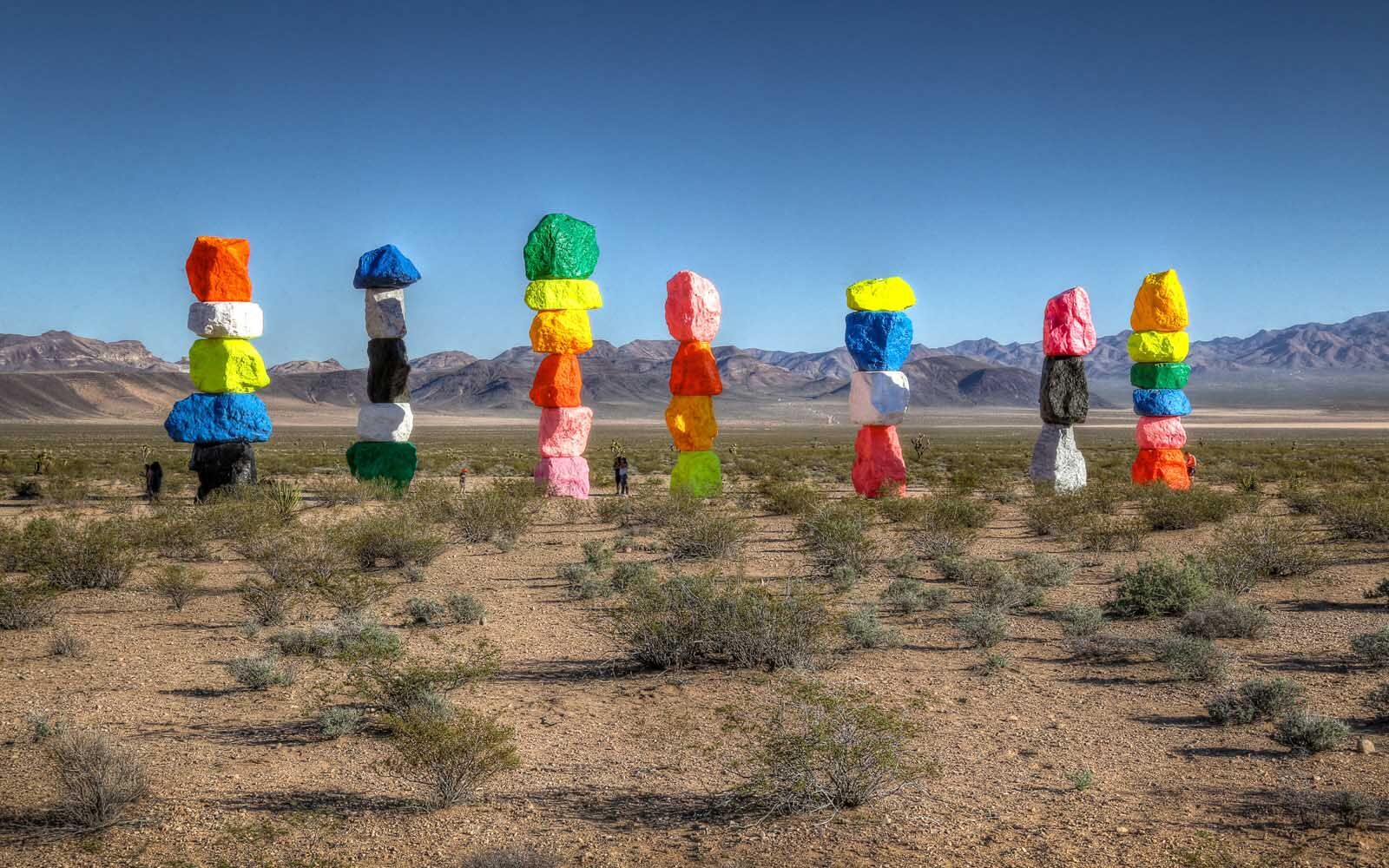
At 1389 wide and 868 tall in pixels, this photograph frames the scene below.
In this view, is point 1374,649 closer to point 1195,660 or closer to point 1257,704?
point 1195,660

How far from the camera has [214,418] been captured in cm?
2006

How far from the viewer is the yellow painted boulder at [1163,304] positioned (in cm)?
2358

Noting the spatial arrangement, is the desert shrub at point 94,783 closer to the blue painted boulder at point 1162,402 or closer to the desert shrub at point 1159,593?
the desert shrub at point 1159,593

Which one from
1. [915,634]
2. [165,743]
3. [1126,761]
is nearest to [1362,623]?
[915,634]

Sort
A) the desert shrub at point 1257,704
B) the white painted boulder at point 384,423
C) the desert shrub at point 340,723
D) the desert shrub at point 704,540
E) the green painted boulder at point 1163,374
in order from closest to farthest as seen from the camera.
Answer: the desert shrub at point 340,723 < the desert shrub at point 1257,704 < the desert shrub at point 704,540 < the white painted boulder at point 384,423 < the green painted boulder at point 1163,374

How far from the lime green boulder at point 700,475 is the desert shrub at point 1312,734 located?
15.0 meters

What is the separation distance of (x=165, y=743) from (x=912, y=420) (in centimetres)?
12374

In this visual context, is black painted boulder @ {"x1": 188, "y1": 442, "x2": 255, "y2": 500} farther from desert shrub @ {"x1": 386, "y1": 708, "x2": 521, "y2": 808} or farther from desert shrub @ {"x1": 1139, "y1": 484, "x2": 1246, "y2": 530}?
desert shrub @ {"x1": 1139, "y1": 484, "x2": 1246, "y2": 530}

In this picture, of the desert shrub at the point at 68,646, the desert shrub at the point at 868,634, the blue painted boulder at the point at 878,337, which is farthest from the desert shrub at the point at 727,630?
the blue painted boulder at the point at 878,337

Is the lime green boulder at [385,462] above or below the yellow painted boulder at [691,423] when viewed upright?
below

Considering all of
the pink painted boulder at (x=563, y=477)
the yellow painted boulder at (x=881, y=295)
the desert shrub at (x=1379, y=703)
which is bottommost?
the desert shrub at (x=1379, y=703)

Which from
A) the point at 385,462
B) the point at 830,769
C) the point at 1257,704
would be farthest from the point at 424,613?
the point at 385,462

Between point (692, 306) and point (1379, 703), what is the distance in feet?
51.2

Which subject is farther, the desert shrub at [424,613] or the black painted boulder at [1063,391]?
the black painted boulder at [1063,391]
